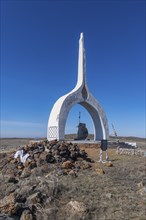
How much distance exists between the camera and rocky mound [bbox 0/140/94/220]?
807cm

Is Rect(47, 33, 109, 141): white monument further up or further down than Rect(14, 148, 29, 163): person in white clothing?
further up

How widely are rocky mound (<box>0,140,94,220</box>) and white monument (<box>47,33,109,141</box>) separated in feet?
22.9

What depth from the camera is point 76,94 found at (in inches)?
1086

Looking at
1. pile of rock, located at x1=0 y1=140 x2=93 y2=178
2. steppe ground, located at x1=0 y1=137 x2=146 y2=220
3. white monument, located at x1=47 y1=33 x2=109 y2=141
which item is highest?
white monument, located at x1=47 y1=33 x2=109 y2=141

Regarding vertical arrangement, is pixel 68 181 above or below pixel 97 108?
below

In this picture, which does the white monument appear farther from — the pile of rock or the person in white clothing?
the person in white clothing

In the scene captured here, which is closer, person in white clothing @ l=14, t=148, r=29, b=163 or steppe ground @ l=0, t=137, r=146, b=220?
steppe ground @ l=0, t=137, r=146, b=220

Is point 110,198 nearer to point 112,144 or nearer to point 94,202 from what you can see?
point 94,202

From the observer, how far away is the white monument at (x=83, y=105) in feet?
84.2

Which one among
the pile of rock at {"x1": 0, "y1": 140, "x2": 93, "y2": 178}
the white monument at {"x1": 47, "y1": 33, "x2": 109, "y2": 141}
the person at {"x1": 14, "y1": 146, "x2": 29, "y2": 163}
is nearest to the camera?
the pile of rock at {"x1": 0, "y1": 140, "x2": 93, "y2": 178}

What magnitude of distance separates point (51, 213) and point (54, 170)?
5.08m

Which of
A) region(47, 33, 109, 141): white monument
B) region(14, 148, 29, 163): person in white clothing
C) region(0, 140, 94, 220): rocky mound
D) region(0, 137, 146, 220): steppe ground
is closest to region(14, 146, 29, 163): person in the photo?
region(14, 148, 29, 163): person in white clothing

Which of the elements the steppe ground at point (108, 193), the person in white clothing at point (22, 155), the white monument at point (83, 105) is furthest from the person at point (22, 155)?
Answer: the white monument at point (83, 105)

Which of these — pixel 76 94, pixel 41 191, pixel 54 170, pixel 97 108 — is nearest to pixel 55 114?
pixel 76 94
